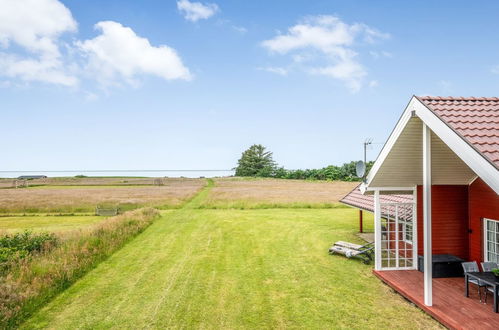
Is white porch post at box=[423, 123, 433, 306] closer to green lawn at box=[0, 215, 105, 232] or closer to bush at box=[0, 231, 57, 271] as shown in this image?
bush at box=[0, 231, 57, 271]

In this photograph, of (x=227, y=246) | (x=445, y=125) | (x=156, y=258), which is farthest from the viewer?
(x=227, y=246)

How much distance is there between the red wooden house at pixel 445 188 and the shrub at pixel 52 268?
29.0 feet

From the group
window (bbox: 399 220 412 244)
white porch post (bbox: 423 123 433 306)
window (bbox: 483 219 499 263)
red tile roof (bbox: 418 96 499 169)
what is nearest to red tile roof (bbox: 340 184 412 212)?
window (bbox: 399 220 412 244)

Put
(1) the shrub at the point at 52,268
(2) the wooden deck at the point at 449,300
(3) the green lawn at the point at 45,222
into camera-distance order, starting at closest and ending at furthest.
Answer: (2) the wooden deck at the point at 449,300 → (1) the shrub at the point at 52,268 → (3) the green lawn at the point at 45,222

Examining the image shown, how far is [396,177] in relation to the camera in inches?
352

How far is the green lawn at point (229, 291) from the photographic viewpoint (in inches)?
257

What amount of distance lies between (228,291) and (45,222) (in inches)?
744

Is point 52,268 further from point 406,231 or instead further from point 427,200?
point 406,231

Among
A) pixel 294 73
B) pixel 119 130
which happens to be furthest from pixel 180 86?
pixel 119 130

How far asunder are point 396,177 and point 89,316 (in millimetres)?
8721

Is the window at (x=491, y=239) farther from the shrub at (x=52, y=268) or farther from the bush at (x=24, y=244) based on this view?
the bush at (x=24, y=244)

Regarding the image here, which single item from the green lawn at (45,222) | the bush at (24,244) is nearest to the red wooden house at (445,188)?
the bush at (24,244)

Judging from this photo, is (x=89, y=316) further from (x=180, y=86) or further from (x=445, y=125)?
(x=180, y=86)

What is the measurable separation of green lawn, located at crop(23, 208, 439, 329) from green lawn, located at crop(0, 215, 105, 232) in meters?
8.25
